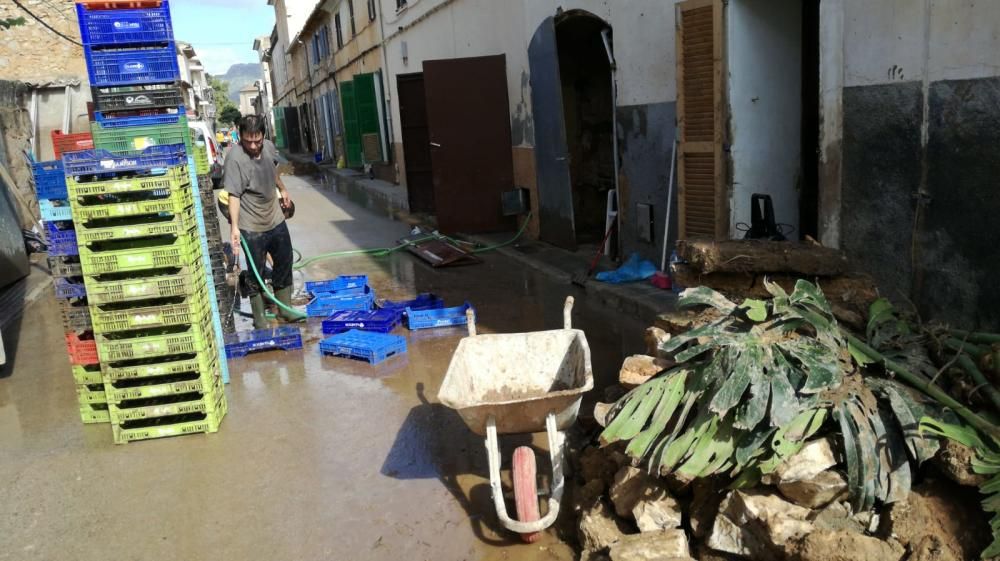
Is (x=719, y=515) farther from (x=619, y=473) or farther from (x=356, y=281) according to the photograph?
(x=356, y=281)

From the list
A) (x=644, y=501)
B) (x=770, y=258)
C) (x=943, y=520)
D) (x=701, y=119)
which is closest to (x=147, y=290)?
(x=644, y=501)

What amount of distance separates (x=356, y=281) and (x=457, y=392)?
4723 millimetres

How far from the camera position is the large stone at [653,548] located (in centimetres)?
315

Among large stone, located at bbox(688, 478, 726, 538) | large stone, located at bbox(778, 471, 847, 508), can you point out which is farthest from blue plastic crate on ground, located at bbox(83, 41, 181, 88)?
large stone, located at bbox(778, 471, 847, 508)

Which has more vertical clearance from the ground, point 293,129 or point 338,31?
point 338,31

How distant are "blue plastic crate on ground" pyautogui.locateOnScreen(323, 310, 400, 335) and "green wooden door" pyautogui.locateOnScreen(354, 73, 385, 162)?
563 inches

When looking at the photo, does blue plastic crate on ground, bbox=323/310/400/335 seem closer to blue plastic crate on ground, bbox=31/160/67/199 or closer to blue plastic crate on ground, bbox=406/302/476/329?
blue plastic crate on ground, bbox=406/302/476/329

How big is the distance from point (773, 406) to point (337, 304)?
5.39m

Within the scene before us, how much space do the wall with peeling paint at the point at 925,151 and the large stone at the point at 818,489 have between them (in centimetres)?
223

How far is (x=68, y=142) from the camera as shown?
24.1 ft

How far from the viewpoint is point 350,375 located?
607 cm

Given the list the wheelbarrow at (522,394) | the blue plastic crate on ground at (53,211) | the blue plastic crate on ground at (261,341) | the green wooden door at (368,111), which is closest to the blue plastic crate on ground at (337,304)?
the blue plastic crate on ground at (261,341)

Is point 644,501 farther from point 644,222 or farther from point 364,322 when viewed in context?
point 644,222

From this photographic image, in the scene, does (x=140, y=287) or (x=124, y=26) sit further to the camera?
(x=124, y=26)
